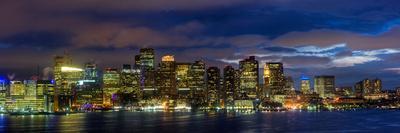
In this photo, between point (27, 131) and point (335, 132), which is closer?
point (335, 132)

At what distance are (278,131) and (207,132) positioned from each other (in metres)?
13.3

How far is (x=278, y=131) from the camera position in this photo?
10756cm

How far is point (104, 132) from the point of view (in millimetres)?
105438

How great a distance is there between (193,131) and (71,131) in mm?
23016

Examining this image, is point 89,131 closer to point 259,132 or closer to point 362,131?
point 259,132

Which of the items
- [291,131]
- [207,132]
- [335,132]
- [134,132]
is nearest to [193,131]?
[207,132]

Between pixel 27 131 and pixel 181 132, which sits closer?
pixel 181 132

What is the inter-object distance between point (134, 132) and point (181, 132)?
882 cm

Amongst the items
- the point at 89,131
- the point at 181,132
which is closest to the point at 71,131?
the point at 89,131

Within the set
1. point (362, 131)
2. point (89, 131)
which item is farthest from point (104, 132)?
point (362, 131)

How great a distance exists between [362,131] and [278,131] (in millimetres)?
16141

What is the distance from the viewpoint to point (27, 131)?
4392 inches

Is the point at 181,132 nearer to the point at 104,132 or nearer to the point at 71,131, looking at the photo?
the point at 104,132

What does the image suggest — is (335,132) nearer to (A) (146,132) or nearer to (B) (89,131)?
(A) (146,132)
